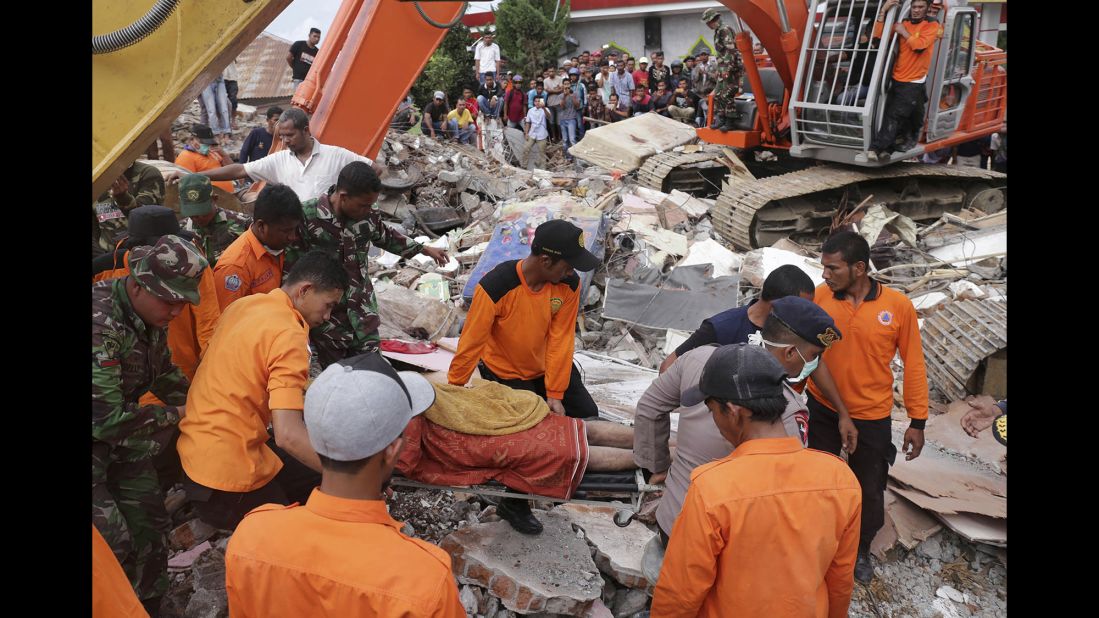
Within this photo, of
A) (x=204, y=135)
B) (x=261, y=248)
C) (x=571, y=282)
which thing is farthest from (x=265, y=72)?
(x=571, y=282)

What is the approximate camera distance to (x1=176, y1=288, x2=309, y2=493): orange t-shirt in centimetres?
283

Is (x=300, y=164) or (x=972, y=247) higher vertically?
(x=300, y=164)

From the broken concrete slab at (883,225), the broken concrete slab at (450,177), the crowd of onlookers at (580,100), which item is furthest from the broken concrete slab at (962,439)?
the crowd of onlookers at (580,100)

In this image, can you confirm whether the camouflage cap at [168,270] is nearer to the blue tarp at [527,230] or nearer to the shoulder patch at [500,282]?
the shoulder patch at [500,282]

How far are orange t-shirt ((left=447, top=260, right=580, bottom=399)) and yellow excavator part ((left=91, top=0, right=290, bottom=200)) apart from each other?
172 centimetres

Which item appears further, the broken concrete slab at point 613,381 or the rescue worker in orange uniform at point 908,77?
the rescue worker in orange uniform at point 908,77

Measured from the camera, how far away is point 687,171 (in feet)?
41.6

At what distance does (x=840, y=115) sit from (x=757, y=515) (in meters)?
8.24

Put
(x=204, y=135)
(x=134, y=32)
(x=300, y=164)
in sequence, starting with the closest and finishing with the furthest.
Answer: (x=134, y=32) < (x=300, y=164) < (x=204, y=135)

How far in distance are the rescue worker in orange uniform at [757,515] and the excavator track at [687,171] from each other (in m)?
10.0

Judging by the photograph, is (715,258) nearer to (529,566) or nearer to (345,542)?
(529,566)

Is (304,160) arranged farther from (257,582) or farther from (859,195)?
(859,195)

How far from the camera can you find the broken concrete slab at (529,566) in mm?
3377

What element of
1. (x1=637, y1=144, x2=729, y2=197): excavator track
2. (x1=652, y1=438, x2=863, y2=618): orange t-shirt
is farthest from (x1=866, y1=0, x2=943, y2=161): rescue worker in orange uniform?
(x1=652, y1=438, x2=863, y2=618): orange t-shirt
